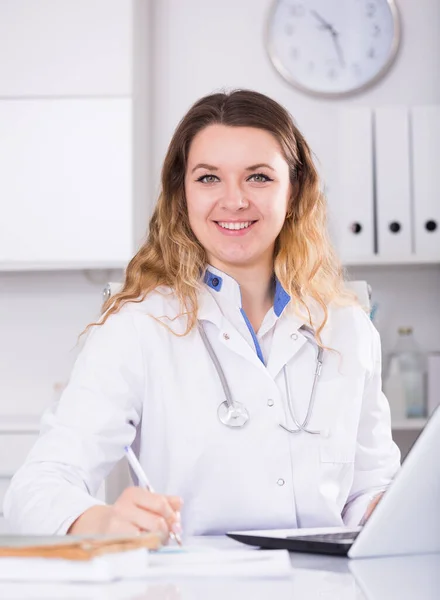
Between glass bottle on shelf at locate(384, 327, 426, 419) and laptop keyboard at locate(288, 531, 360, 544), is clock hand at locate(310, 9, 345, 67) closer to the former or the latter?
glass bottle on shelf at locate(384, 327, 426, 419)

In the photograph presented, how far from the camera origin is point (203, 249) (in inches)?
73.5

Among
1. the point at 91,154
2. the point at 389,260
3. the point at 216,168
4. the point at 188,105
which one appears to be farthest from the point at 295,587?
the point at 188,105

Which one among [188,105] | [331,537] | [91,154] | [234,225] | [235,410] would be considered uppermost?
[188,105]

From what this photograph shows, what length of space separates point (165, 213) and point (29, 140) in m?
1.46

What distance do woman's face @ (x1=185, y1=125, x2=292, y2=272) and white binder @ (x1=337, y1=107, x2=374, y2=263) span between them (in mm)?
1404

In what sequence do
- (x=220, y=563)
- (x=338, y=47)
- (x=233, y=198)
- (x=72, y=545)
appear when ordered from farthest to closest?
1. (x=338, y=47)
2. (x=233, y=198)
3. (x=220, y=563)
4. (x=72, y=545)

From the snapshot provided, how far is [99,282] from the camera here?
11.5 feet

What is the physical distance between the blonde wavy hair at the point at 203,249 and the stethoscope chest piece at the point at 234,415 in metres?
0.20

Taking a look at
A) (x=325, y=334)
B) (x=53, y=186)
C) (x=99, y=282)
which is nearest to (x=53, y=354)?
(x=99, y=282)

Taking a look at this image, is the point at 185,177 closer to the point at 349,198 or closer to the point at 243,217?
the point at 243,217

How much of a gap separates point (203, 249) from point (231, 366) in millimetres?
326

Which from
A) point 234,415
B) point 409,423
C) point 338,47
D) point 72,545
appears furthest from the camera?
point 338,47

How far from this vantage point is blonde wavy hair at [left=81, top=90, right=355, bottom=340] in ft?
5.83

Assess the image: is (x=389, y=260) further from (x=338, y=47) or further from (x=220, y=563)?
(x=220, y=563)
